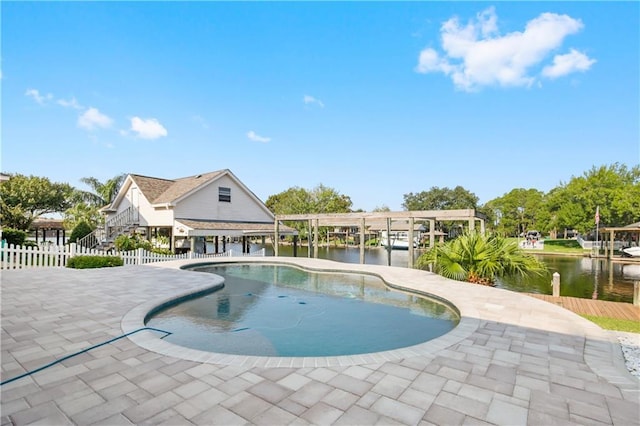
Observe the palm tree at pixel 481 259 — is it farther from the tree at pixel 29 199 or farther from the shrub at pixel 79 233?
the tree at pixel 29 199

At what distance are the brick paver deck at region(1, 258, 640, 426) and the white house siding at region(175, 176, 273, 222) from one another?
51.4 feet

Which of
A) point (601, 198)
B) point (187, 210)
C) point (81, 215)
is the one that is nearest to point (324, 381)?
point (187, 210)

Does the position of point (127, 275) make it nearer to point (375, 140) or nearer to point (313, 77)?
point (313, 77)

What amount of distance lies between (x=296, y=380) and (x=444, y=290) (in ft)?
22.0

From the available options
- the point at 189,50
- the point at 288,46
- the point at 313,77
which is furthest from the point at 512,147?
the point at 189,50

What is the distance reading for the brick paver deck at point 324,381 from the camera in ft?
9.45

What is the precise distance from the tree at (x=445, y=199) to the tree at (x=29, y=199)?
54342 mm

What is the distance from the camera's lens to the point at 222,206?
2348 cm

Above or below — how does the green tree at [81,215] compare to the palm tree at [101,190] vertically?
below

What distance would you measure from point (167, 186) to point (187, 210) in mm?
5409

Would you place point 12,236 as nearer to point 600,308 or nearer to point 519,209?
point 600,308

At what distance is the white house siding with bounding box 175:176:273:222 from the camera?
69.5 feet

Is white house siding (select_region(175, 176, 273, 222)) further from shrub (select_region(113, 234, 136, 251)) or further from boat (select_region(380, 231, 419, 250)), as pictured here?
boat (select_region(380, 231, 419, 250))

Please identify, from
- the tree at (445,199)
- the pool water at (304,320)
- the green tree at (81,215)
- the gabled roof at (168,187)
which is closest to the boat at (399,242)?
the tree at (445,199)
